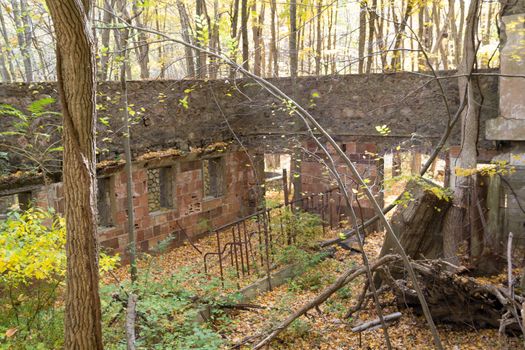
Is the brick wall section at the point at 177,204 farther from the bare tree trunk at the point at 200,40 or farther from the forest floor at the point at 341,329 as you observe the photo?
the forest floor at the point at 341,329

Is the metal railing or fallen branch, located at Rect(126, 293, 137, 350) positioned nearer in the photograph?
fallen branch, located at Rect(126, 293, 137, 350)

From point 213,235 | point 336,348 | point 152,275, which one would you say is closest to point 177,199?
point 213,235

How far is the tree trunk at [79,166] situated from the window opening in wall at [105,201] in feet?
19.9

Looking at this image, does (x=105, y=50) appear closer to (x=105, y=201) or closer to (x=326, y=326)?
(x=105, y=201)

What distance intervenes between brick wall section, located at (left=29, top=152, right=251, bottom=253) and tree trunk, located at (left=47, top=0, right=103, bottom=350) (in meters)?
4.84

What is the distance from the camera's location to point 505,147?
8.13 m

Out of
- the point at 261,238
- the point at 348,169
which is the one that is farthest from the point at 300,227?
the point at 348,169

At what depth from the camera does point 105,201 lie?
8961 mm

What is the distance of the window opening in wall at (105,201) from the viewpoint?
8.94 metres

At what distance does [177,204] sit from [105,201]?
1775 millimetres

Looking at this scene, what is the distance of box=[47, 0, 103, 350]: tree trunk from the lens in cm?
273

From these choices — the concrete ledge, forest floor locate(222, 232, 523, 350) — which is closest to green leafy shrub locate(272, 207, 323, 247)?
forest floor locate(222, 232, 523, 350)

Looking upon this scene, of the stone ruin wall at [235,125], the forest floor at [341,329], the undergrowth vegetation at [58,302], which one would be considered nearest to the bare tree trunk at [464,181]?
the forest floor at [341,329]

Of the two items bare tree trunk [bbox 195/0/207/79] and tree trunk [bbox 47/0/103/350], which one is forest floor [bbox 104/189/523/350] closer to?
tree trunk [bbox 47/0/103/350]
